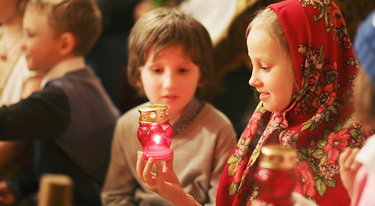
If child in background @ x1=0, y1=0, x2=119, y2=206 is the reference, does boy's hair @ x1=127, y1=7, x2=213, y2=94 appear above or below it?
above

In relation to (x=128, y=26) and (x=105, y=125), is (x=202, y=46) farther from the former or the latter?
(x=128, y=26)

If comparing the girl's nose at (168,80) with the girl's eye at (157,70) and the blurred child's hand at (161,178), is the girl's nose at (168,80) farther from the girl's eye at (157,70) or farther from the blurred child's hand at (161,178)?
the blurred child's hand at (161,178)

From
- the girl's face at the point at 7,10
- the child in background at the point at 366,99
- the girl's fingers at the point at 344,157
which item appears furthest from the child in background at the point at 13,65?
the child in background at the point at 366,99

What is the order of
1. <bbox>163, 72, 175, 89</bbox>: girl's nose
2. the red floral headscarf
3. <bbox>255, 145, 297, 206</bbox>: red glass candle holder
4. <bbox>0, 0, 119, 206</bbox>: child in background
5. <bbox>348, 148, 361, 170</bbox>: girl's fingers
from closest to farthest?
1. <bbox>255, 145, 297, 206</bbox>: red glass candle holder
2. <bbox>348, 148, 361, 170</bbox>: girl's fingers
3. the red floral headscarf
4. <bbox>163, 72, 175, 89</bbox>: girl's nose
5. <bbox>0, 0, 119, 206</bbox>: child in background

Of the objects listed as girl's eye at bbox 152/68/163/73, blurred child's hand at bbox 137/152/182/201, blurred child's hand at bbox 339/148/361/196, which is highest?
girl's eye at bbox 152/68/163/73

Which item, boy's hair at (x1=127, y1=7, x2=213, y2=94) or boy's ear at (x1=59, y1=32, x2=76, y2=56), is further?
boy's ear at (x1=59, y1=32, x2=76, y2=56)

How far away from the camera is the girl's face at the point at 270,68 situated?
147 cm

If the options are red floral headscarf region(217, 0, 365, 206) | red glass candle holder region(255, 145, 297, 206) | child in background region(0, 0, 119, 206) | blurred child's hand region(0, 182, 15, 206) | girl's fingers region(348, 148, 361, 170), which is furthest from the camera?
blurred child's hand region(0, 182, 15, 206)

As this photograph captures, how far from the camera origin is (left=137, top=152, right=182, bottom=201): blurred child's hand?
153 centimetres

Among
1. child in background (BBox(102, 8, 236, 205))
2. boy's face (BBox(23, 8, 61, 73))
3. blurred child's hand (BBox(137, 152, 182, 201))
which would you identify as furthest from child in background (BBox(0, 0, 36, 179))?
blurred child's hand (BBox(137, 152, 182, 201))

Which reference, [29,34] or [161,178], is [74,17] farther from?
[161,178]

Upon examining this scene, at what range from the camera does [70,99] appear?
7.07 ft

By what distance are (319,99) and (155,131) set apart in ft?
1.41

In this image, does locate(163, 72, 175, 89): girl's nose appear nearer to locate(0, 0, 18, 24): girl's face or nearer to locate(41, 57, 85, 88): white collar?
locate(41, 57, 85, 88): white collar
